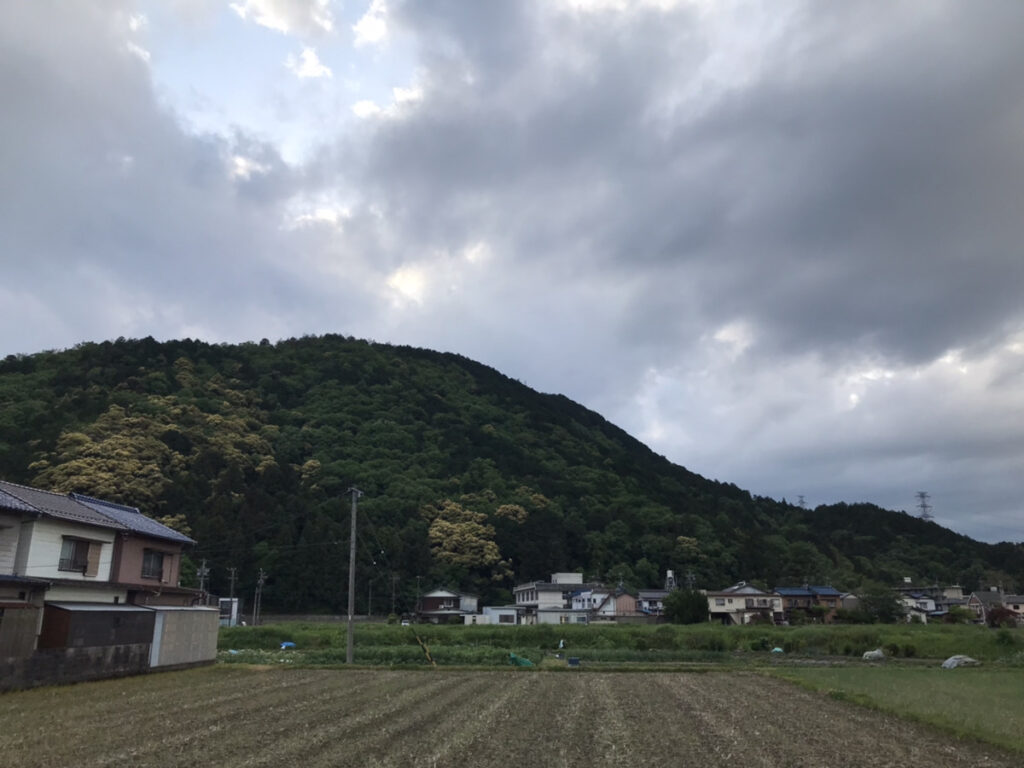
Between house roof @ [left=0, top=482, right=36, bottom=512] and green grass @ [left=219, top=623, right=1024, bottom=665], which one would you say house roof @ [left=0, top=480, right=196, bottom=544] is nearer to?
house roof @ [left=0, top=482, right=36, bottom=512]

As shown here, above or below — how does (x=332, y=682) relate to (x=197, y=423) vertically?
below

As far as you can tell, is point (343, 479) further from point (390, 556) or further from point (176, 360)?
point (176, 360)

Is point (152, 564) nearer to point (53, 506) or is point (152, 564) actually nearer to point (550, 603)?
point (53, 506)

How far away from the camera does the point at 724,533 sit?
92000 mm

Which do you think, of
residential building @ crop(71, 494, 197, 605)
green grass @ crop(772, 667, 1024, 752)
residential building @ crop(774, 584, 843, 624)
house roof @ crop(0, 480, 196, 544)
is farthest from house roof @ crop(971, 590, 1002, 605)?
house roof @ crop(0, 480, 196, 544)

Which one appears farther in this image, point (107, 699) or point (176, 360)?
point (176, 360)

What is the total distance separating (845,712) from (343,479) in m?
70.3

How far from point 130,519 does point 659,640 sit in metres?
31.9

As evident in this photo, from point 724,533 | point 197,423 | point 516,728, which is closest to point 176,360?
point 197,423

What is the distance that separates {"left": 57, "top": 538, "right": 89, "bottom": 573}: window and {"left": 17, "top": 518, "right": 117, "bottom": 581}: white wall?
156 mm

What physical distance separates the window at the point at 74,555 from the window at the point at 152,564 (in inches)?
142

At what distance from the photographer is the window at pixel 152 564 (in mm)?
29973

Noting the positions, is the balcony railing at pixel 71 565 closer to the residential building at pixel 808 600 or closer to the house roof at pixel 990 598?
the residential building at pixel 808 600

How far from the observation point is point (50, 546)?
24.5 meters
